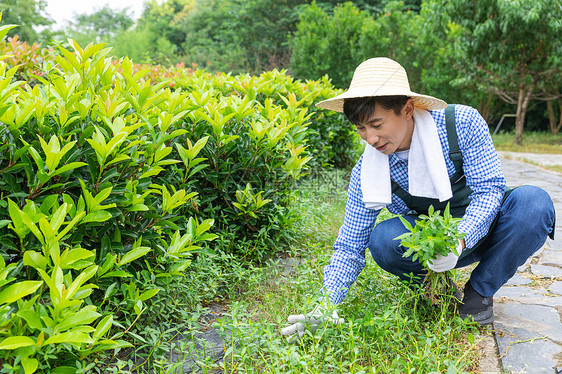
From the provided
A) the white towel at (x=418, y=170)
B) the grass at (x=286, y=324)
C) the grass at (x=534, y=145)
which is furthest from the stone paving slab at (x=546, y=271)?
the grass at (x=534, y=145)

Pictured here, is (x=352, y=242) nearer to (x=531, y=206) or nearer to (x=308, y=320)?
(x=308, y=320)

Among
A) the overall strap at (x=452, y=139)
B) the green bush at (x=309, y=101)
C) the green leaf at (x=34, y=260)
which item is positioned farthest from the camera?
the green bush at (x=309, y=101)

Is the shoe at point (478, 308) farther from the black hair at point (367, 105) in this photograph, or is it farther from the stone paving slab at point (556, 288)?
the black hair at point (367, 105)

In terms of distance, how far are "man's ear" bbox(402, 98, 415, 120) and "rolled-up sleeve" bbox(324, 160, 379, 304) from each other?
355 mm

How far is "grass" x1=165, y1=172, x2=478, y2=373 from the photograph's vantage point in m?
1.83

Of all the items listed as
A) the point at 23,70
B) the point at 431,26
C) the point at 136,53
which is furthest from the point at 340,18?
the point at 23,70

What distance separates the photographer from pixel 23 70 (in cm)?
427

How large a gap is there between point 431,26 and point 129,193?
12.3 meters

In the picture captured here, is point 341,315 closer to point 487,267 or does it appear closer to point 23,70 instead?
point 487,267

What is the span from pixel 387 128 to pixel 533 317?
129 cm

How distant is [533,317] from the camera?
8.07 ft

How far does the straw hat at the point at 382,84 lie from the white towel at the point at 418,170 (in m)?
0.12

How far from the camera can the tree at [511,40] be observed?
34.0ft

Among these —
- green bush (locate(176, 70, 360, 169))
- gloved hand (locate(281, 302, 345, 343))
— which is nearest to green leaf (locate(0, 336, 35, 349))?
gloved hand (locate(281, 302, 345, 343))
